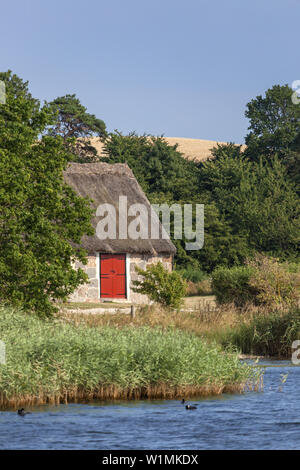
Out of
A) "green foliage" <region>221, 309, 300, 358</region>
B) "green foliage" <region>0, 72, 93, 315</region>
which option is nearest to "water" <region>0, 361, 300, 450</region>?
"green foliage" <region>221, 309, 300, 358</region>

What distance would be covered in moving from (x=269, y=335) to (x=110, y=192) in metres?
18.3

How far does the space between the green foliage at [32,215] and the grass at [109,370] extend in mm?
5365

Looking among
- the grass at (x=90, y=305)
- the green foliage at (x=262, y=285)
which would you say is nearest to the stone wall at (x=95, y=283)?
the grass at (x=90, y=305)

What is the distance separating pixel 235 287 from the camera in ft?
99.9

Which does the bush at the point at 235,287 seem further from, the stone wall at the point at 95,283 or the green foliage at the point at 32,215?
the green foliage at the point at 32,215

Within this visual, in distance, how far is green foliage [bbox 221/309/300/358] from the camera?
2262 cm

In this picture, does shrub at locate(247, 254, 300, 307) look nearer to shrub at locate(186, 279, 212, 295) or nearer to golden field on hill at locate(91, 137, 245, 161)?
shrub at locate(186, 279, 212, 295)

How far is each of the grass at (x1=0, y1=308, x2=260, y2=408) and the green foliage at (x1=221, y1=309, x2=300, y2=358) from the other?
17.2 feet

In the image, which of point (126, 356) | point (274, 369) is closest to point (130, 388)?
point (126, 356)

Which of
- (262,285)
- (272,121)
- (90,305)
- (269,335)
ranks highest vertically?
(272,121)

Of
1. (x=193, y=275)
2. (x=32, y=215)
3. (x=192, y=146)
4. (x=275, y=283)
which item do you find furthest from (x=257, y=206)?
(x=192, y=146)

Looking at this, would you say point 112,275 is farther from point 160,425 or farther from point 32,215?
point 160,425

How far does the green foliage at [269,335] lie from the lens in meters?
22.6

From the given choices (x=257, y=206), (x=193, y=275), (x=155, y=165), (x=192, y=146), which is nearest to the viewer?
(x=193, y=275)
